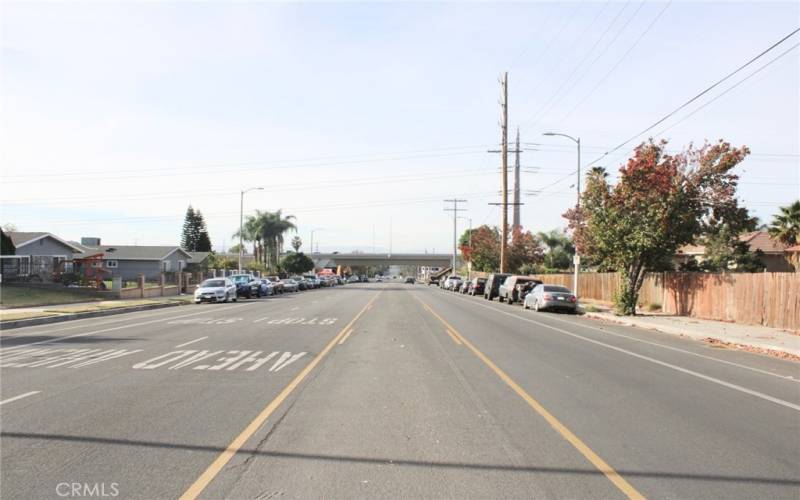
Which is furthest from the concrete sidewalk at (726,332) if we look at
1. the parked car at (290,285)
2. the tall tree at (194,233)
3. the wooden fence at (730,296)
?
the tall tree at (194,233)

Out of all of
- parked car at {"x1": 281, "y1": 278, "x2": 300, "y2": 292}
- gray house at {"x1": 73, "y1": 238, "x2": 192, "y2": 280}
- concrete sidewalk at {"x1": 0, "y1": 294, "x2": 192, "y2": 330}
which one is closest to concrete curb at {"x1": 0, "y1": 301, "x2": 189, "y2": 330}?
concrete sidewalk at {"x1": 0, "y1": 294, "x2": 192, "y2": 330}

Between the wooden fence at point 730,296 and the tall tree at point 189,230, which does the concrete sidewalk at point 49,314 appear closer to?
the wooden fence at point 730,296

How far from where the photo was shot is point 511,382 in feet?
32.7

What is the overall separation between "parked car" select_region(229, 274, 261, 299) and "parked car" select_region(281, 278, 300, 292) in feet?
35.2

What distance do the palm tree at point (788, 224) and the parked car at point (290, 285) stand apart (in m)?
38.7

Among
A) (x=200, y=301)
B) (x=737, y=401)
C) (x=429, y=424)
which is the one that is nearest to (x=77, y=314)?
(x=200, y=301)

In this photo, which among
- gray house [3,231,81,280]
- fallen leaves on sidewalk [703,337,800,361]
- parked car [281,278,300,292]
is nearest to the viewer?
fallen leaves on sidewalk [703,337,800,361]

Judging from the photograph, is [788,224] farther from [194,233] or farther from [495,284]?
[194,233]

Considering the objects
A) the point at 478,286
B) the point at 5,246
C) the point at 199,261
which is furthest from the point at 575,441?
the point at 199,261

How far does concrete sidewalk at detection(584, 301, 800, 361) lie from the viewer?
15775mm

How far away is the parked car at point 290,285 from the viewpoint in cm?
5915

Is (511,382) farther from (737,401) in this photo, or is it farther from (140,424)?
(140,424)

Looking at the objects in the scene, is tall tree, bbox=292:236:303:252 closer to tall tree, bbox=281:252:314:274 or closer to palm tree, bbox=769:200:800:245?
tall tree, bbox=281:252:314:274

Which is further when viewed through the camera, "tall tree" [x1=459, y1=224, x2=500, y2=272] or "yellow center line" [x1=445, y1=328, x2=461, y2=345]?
"tall tree" [x1=459, y1=224, x2=500, y2=272]
